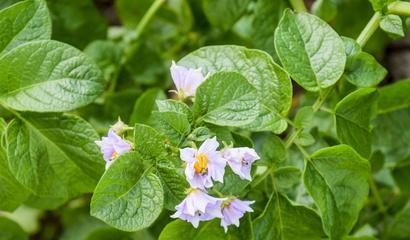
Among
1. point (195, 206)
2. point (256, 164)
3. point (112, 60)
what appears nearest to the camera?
point (195, 206)

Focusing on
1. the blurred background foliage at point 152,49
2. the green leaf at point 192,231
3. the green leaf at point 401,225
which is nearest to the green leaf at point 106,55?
the blurred background foliage at point 152,49

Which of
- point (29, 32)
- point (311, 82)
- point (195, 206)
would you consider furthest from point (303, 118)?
point (29, 32)

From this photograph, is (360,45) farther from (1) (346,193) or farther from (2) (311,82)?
(1) (346,193)

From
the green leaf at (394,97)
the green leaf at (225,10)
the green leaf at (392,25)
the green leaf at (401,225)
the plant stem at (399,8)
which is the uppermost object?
the plant stem at (399,8)

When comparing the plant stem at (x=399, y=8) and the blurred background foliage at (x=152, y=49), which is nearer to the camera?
the plant stem at (x=399, y=8)

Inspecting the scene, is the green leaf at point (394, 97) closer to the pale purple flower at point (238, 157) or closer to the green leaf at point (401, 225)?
the green leaf at point (401, 225)

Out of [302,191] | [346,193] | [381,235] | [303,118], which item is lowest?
[381,235]

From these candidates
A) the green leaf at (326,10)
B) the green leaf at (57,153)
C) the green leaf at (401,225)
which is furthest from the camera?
the green leaf at (401,225)
